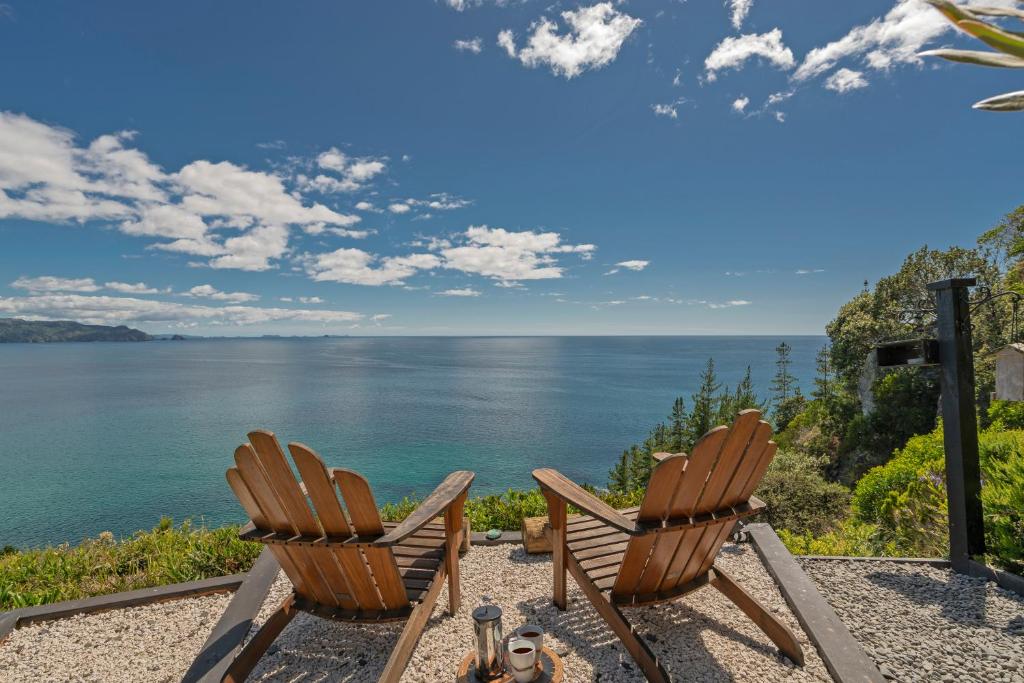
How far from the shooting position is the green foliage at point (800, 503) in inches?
257

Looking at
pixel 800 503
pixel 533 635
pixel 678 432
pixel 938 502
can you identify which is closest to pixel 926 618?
pixel 938 502

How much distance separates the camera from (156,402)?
137ft

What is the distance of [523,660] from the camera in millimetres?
1660

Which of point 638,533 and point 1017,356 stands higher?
point 1017,356

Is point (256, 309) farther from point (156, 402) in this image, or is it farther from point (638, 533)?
point (638, 533)

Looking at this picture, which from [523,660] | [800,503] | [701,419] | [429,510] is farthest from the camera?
[701,419]

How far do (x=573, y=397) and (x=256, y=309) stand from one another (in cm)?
7482

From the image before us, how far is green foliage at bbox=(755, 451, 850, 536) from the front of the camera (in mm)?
6539

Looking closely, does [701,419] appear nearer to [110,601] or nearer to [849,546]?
[849,546]

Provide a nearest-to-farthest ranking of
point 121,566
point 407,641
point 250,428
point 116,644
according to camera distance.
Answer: point 407,641
point 116,644
point 121,566
point 250,428

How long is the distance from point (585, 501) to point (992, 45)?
2.26 m

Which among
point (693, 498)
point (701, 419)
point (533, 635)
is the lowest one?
point (701, 419)

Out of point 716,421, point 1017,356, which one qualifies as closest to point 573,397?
point 716,421

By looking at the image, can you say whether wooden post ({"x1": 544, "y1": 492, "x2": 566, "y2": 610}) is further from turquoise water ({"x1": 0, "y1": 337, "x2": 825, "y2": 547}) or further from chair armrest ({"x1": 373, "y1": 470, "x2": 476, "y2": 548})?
turquoise water ({"x1": 0, "y1": 337, "x2": 825, "y2": 547})
